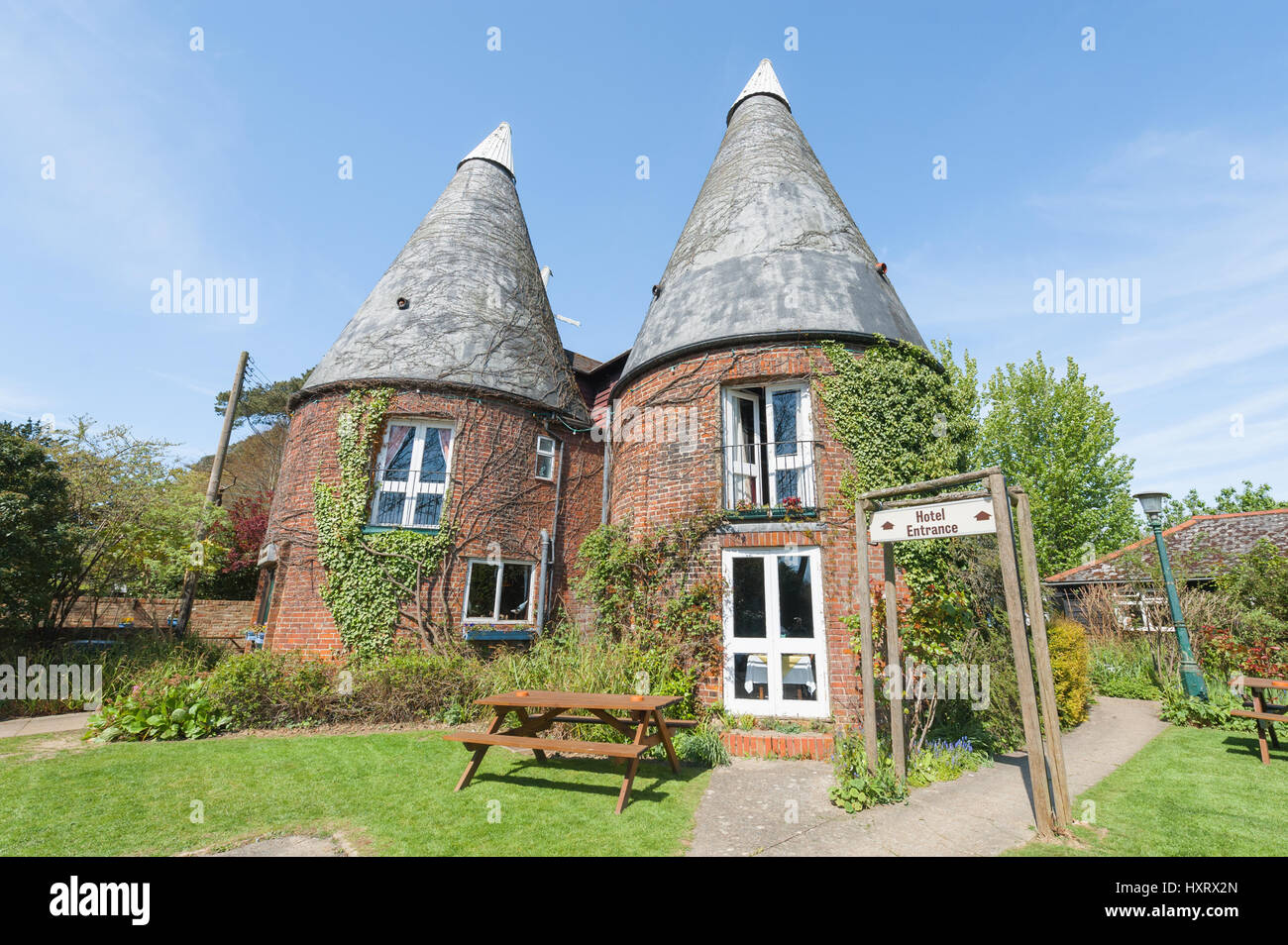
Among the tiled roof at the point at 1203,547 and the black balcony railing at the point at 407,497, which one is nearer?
the black balcony railing at the point at 407,497

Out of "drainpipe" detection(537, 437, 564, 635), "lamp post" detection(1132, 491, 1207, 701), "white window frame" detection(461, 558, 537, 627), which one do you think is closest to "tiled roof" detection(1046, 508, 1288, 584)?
"lamp post" detection(1132, 491, 1207, 701)

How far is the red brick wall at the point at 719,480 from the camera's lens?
815 cm

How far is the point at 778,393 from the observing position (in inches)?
388

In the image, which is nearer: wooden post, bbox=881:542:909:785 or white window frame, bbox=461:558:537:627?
wooden post, bbox=881:542:909:785

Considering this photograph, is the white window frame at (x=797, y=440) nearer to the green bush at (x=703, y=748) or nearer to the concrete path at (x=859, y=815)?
the green bush at (x=703, y=748)

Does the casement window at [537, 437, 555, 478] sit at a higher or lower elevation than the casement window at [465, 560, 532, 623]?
higher

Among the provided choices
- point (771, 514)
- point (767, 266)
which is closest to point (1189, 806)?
point (771, 514)

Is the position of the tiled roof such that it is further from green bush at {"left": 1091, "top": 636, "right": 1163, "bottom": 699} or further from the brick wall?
the brick wall

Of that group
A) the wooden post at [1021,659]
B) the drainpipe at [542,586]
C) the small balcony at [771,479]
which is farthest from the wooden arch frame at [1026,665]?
the drainpipe at [542,586]

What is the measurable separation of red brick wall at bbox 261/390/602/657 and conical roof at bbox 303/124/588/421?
0.57m

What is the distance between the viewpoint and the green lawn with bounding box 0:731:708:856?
443 centimetres

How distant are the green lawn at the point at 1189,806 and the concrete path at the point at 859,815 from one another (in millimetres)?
322
